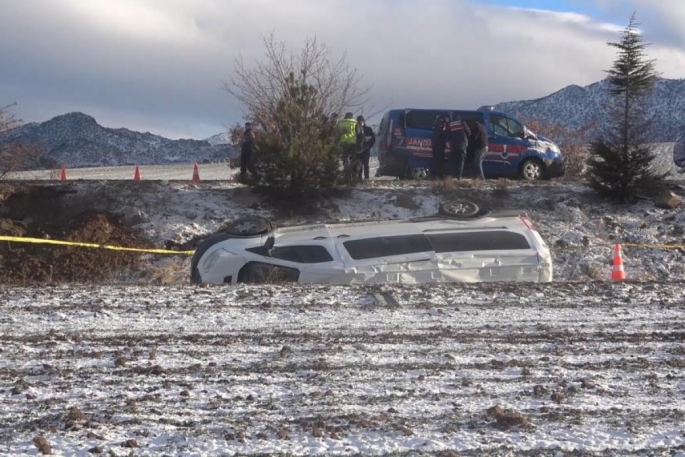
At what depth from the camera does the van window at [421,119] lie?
75.7 feet

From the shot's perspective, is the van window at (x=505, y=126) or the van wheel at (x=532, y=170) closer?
the van window at (x=505, y=126)

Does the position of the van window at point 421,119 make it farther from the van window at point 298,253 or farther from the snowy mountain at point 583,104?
the snowy mountain at point 583,104

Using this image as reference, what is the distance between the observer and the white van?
1242cm

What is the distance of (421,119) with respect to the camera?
23.1 meters

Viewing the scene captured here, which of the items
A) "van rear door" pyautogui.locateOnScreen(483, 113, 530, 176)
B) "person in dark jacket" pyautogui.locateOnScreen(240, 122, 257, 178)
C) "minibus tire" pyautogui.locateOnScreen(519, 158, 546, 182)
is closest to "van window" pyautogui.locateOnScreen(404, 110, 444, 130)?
"van rear door" pyautogui.locateOnScreen(483, 113, 530, 176)

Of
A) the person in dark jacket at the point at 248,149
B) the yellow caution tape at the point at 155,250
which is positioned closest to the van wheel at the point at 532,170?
the yellow caution tape at the point at 155,250

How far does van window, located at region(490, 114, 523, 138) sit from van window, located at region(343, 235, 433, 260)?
11163mm

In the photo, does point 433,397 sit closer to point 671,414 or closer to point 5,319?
point 671,414

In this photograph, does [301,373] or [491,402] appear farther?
[301,373]

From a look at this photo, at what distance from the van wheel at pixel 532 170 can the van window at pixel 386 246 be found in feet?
37.6

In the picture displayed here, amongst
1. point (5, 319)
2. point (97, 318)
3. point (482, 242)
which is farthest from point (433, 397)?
point (482, 242)

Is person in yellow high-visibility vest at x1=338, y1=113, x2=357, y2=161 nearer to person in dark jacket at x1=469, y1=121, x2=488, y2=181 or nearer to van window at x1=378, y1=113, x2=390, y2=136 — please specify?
van window at x1=378, y1=113, x2=390, y2=136

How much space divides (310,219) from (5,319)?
12.1 metres

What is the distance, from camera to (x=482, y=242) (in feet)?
42.0
